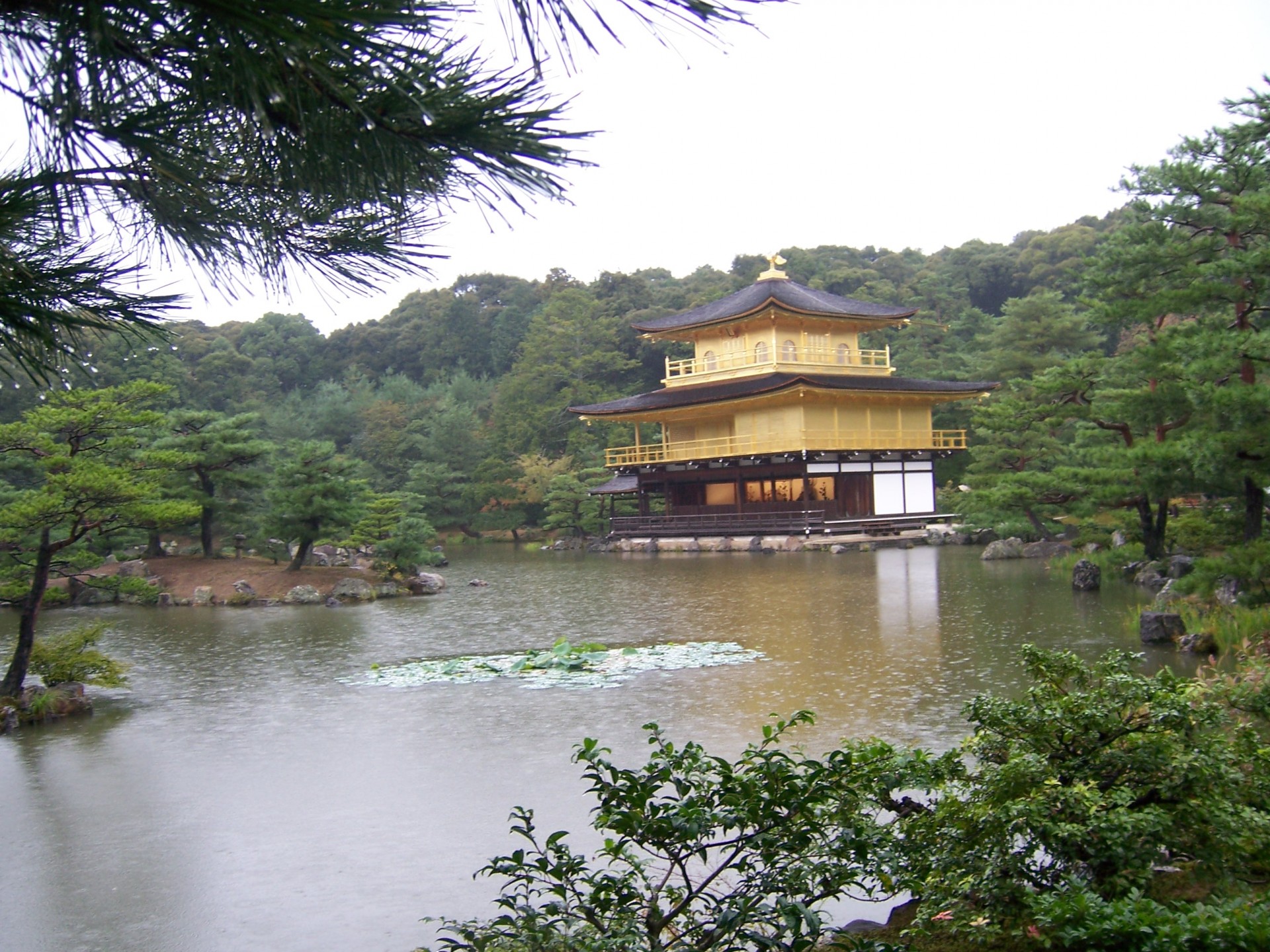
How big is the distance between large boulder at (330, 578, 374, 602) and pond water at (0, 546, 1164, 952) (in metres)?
2.35

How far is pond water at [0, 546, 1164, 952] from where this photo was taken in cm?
371

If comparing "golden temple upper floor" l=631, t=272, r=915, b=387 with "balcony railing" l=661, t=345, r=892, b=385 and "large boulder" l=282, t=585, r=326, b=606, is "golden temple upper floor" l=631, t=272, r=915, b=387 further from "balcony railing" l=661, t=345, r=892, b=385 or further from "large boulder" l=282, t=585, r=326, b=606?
"large boulder" l=282, t=585, r=326, b=606

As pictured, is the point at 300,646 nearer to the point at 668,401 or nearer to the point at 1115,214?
the point at 668,401

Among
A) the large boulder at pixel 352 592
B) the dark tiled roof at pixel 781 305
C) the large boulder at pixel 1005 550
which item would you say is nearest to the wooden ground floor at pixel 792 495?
the dark tiled roof at pixel 781 305

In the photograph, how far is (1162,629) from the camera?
26.0 ft

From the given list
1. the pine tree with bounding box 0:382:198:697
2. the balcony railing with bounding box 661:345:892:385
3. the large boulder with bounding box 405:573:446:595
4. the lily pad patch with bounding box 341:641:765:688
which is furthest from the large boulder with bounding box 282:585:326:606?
the balcony railing with bounding box 661:345:892:385

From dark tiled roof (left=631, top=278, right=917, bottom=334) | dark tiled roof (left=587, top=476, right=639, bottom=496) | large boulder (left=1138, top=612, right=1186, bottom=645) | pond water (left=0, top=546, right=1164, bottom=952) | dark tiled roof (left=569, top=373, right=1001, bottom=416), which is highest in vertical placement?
dark tiled roof (left=631, top=278, right=917, bottom=334)

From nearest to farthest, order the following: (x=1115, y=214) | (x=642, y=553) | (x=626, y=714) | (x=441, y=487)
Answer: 1. (x=626, y=714)
2. (x=642, y=553)
3. (x=441, y=487)
4. (x=1115, y=214)

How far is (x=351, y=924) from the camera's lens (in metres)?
3.44

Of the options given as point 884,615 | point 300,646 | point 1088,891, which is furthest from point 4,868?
point 884,615

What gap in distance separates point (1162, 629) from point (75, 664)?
8.11m

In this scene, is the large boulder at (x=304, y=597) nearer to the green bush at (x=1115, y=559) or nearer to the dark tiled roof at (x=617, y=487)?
the green bush at (x=1115, y=559)

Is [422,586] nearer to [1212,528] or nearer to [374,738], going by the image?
[374,738]

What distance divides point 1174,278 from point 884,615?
159 inches
